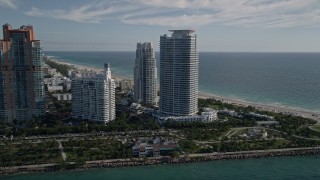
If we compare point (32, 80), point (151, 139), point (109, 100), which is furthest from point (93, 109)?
point (151, 139)

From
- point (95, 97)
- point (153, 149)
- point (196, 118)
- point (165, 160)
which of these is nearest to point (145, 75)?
point (95, 97)

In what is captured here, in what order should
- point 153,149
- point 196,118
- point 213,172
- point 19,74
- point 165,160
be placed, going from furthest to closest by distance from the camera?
point 19,74 < point 196,118 < point 153,149 < point 165,160 < point 213,172

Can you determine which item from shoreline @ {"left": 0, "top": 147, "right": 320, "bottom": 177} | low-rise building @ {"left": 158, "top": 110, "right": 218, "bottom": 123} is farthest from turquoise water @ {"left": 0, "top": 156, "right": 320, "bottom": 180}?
low-rise building @ {"left": 158, "top": 110, "right": 218, "bottom": 123}

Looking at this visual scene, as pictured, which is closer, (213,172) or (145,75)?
(213,172)

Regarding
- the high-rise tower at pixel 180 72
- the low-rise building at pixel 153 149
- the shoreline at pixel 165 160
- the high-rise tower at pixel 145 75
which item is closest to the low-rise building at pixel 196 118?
the high-rise tower at pixel 180 72

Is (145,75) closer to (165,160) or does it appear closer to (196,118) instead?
(196,118)

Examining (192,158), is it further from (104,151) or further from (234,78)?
(234,78)
